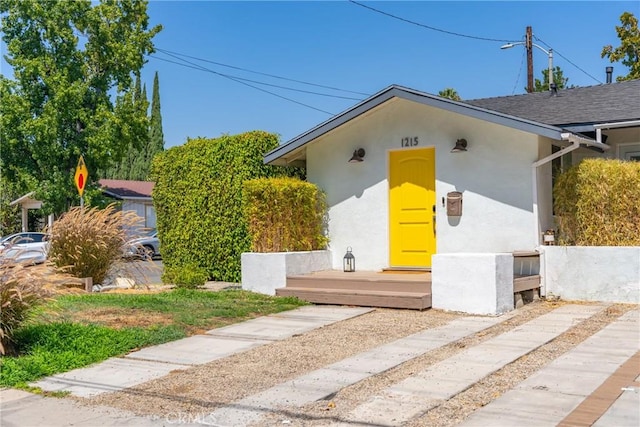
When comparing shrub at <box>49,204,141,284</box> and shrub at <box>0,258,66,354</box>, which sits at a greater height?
shrub at <box>49,204,141,284</box>

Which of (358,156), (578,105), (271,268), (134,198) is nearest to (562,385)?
(271,268)

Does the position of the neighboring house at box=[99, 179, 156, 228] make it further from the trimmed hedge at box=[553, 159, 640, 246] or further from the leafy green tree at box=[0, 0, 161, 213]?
the trimmed hedge at box=[553, 159, 640, 246]

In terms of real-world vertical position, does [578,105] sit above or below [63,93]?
below

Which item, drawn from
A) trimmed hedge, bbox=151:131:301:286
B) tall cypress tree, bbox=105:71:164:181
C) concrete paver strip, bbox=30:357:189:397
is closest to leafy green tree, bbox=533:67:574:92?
trimmed hedge, bbox=151:131:301:286

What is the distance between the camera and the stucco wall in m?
9.19

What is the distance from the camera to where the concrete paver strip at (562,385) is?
3.73 metres

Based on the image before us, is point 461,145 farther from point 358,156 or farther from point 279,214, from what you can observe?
point 279,214

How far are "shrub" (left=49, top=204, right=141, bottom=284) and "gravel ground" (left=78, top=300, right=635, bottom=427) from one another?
15.6 ft

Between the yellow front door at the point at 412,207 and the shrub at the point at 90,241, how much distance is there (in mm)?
4541

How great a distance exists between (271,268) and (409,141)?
3.32 meters

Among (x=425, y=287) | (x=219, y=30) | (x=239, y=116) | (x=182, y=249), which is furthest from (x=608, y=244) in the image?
(x=239, y=116)

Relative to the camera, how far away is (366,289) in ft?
28.9

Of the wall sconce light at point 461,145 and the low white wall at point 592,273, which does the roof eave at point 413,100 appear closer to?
the wall sconce light at point 461,145

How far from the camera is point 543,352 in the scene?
5512mm
